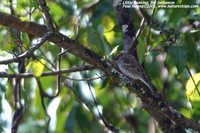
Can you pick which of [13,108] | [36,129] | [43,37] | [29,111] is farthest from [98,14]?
[29,111]

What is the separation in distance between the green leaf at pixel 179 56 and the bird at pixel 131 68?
18 centimetres

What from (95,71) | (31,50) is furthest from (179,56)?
(95,71)

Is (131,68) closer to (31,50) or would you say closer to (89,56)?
(89,56)

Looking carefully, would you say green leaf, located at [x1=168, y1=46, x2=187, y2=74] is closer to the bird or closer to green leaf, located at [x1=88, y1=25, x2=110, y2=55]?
the bird

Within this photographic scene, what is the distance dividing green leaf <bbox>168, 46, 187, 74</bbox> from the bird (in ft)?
0.58

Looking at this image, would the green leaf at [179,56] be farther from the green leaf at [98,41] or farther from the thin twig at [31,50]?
the thin twig at [31,50]

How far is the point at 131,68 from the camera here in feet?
10.4

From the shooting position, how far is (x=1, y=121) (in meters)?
3.85

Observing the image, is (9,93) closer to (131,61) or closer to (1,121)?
(1,121)

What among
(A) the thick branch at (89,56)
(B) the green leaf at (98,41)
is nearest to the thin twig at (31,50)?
(A) the thick branch at (89,56)

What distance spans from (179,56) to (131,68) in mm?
295

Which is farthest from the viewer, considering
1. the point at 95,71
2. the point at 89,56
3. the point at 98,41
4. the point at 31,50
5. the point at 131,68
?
the point at 95,71

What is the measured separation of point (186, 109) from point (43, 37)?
8.84 ft

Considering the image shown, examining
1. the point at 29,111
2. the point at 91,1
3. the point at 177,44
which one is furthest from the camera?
the point at 29,111
